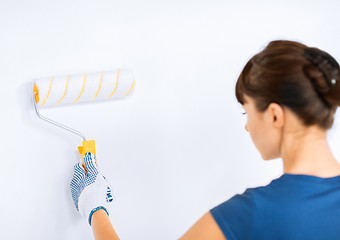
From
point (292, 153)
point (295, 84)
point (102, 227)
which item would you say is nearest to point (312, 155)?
point (292, 153)

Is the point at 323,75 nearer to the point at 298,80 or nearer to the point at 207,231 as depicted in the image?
the point at 298,80

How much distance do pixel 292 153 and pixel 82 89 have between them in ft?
1.89

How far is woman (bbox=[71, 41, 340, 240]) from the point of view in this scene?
71 cm

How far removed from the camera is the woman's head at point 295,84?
27.7 inches

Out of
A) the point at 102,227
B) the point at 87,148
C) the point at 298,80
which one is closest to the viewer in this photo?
the point at 298,80

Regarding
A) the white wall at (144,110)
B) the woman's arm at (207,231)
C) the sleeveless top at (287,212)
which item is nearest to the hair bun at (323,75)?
the sleeveless top at (287,212)

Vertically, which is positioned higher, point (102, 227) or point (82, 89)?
point (82, 89)

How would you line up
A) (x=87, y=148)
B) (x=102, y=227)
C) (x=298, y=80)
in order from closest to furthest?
(x=298, y=80)
(x=102, y=227)
(x=87, y=148)

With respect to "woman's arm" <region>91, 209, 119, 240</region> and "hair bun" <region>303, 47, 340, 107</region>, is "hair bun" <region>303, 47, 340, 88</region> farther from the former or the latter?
"woman's arm" <region>91, 209, 119, 240</region>

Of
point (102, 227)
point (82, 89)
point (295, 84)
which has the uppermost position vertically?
point (82, 89)

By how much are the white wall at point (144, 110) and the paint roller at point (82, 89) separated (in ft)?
0.12

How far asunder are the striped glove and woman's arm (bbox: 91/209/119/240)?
16 millimetres

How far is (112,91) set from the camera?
1104mm

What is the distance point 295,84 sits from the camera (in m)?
0.70
